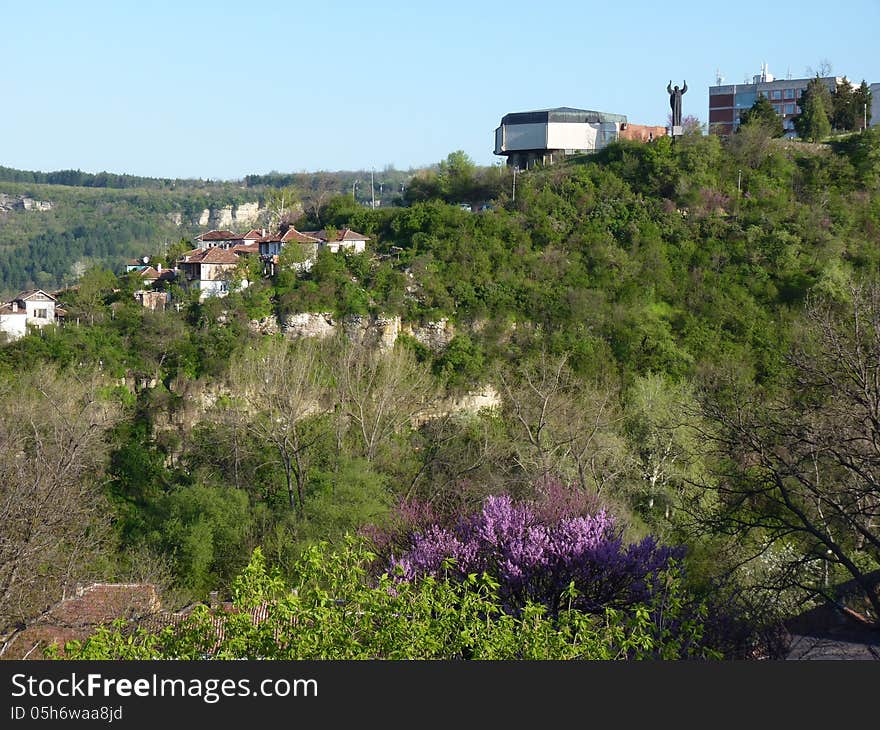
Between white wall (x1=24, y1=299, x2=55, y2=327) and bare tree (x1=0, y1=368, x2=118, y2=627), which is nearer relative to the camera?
bare tree (x1=0, y1=368, x2=118, y2=627)

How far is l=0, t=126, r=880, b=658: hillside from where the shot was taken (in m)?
12.6

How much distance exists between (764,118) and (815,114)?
Result: 1.90 meters

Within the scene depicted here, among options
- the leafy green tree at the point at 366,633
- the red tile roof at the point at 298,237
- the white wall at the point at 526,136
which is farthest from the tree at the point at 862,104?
the leafy green tree at the point at 366,633

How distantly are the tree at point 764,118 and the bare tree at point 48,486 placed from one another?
24283mm

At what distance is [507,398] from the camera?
101 feet

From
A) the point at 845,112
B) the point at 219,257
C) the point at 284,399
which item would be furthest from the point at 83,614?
the point at 845,112

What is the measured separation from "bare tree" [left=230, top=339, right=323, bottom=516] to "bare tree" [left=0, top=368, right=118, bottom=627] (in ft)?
11.0

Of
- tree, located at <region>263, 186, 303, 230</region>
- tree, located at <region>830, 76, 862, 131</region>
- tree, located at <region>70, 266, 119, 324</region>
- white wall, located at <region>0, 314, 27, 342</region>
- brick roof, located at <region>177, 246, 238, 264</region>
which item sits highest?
tree, located at <region>830, 76, 862, 131</region>

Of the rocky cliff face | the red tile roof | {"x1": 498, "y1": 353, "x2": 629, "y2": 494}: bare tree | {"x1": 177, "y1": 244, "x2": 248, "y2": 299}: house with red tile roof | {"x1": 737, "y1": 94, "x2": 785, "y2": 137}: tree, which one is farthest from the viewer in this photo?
the rocky cliff face

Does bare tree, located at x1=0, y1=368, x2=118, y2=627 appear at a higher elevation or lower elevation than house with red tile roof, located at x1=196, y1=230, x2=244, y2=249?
lower

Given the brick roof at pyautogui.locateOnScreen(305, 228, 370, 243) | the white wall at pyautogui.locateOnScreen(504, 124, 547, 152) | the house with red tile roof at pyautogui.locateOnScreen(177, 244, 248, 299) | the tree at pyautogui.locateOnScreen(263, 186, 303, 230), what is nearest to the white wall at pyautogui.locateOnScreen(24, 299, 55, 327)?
the house with red tile roof at pyautogui.locateOnScreen(177, 244, 248, 299)

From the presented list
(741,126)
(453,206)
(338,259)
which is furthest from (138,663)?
(741,126)

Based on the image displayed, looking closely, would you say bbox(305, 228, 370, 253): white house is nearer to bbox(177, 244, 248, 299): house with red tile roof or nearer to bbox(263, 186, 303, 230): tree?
bbox(177, 244, 248, 299): house with red tile roof

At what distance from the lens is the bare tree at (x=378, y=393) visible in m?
27.4
